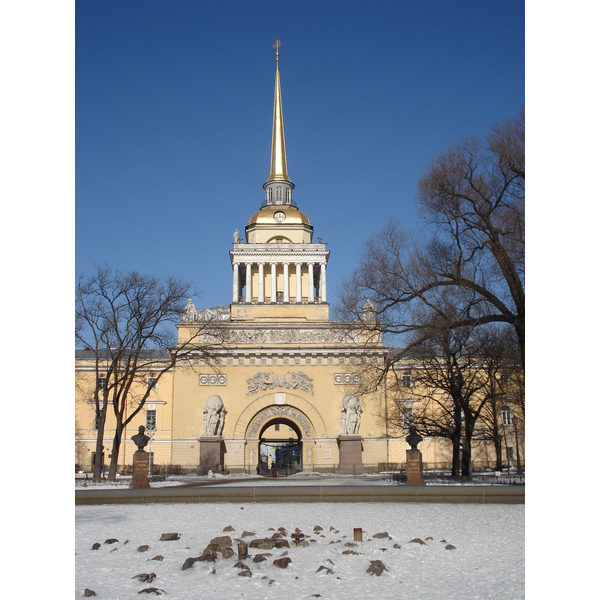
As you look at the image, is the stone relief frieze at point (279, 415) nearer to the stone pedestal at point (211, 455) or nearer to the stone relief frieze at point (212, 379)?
the stone pedestal at point (211, 455)

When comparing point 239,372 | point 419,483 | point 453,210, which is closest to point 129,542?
point 419,483

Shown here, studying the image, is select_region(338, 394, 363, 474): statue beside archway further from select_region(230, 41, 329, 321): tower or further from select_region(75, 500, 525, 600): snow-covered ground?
select_region(75, 500, 525, 600): snow-covered ground

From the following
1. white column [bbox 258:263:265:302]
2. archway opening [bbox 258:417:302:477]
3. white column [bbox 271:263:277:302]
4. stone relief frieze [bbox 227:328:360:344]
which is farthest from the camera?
white column [bbox 258:263:265:302]

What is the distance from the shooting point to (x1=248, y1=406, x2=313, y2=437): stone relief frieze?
1582 inches

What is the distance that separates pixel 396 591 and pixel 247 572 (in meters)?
2.07

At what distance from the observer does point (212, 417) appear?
38531mm

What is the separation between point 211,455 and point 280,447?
71.9 feet

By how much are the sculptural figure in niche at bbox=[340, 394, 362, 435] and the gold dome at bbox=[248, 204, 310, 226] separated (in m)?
18.2

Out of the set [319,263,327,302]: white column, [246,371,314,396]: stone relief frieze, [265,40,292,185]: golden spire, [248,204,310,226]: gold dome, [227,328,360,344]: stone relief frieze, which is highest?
[265,40,292,185]: golden spire

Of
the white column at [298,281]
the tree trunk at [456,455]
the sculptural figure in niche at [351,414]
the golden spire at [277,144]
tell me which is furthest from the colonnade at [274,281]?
the tree trunk at [456,455]

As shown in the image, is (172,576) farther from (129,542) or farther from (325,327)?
(325,327)

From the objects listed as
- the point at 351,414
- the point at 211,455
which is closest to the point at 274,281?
the point at 351,414

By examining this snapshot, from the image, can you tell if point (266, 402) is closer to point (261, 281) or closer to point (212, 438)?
point (212, 438)

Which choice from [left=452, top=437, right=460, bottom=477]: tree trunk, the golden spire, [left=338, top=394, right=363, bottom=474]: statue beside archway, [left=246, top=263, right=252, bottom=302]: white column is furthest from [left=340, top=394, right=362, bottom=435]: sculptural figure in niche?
the golden spire
